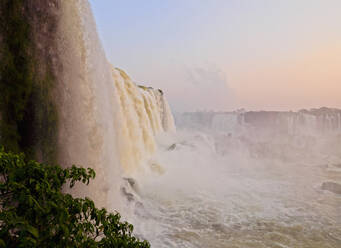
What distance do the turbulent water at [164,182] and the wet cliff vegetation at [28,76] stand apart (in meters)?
0.25

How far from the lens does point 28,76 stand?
5250mm

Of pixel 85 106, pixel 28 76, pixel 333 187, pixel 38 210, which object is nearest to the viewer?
pixel 38 210

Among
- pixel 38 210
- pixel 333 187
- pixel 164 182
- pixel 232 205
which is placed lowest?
pixel 38 210

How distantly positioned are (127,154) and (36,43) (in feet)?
24.8

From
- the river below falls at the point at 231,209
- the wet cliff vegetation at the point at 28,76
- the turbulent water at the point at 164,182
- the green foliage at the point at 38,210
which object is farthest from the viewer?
the river below falls at the point at 231,209

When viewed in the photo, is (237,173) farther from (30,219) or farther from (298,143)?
(298,143)

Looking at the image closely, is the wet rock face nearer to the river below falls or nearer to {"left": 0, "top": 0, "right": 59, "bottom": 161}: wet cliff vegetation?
the river below falls

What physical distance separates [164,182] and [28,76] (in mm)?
9363

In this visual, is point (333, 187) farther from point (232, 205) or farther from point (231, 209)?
point (231, 209)

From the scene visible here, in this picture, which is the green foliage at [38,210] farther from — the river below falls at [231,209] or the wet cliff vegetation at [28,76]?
the river below falls at [231,209]

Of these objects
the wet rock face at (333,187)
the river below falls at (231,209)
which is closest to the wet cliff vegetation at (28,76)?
the river below falls at (231,209)

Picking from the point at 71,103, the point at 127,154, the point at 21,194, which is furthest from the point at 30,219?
the point at 127,154

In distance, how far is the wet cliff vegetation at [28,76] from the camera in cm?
510

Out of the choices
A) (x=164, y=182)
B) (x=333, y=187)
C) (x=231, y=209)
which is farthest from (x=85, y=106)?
(x=333, y=187)
